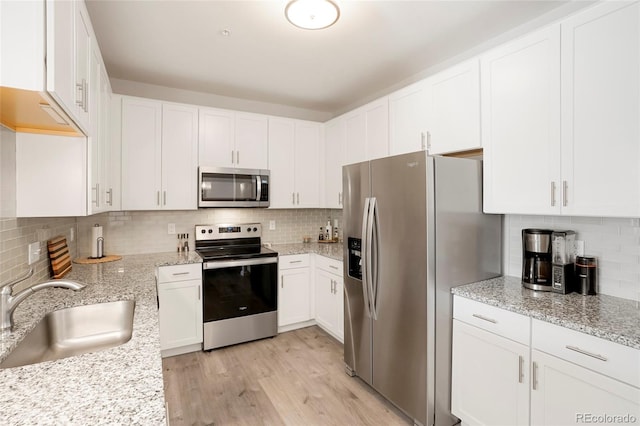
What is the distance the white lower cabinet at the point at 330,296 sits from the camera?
3.20 meters

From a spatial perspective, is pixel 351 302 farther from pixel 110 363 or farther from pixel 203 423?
pixel 110 363

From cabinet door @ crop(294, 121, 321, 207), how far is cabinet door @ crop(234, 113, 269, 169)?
408 millimetres

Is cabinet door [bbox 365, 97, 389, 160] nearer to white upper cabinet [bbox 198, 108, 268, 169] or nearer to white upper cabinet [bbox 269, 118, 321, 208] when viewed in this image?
white upper cabinet [bbox 269, 118, 321, 208]

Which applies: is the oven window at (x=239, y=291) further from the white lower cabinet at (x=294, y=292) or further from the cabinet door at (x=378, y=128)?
the cabinet door at (x=378, y=128)

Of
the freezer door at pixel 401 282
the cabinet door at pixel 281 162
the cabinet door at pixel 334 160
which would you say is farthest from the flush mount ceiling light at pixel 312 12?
the cabinet door at pixel 281 162

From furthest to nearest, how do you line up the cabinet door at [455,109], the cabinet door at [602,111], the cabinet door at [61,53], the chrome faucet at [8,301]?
the cabinet door at [455,109] → the cabinet door at [602,111] → the chrome faucet at [8,301] → the cabinet door at [61,53]

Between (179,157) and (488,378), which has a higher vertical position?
(179,157)

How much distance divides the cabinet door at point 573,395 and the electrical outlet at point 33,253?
2819mm

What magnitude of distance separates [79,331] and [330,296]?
2201 millimetres

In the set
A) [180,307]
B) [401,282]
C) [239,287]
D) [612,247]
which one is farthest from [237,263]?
[612,247]

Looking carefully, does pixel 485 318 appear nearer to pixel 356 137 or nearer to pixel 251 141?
pixel 356 137

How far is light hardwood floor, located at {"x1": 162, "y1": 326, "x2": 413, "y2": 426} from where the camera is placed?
2.18 m

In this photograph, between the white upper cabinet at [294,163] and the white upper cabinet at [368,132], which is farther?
the white upper cabinet at [294,163]

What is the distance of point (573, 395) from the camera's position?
4.90 feet
